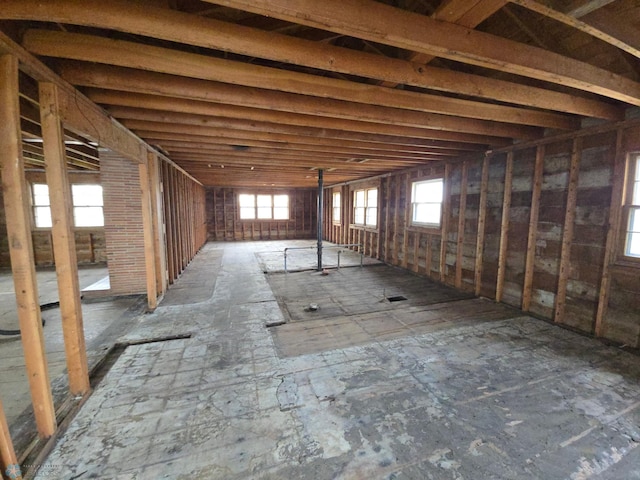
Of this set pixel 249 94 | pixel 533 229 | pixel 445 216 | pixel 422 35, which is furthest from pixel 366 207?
pixel 422 35

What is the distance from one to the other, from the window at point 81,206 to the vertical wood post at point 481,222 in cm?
931

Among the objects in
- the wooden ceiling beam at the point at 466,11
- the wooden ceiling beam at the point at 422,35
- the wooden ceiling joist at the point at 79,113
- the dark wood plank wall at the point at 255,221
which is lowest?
the dark wood plank wall at the point at 255,221

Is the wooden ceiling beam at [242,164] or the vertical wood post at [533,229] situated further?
the wooden ceiling beam at [242,164]

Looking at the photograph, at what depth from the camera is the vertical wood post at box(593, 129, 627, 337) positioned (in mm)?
3084

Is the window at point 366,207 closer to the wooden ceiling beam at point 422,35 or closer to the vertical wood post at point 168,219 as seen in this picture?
the vertical wood post at point 168,219

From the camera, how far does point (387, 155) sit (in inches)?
200

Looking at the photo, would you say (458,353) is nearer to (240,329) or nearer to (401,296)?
(401,296)

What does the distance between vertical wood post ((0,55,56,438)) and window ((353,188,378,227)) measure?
291 inches

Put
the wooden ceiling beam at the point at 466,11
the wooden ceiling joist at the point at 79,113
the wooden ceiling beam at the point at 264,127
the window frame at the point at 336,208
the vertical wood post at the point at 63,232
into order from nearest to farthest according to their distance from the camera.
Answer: the wooden ceiling beam at the point at 466,11 < the wooden ceiling joist at the point at 79,113 < the vertical wood post at the point at 63,232 < the wooden ceiling beam at the point at 264,127 < the window frame at the point at 336,208

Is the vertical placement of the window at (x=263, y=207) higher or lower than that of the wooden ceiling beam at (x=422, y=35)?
lower

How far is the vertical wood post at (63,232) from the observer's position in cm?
195

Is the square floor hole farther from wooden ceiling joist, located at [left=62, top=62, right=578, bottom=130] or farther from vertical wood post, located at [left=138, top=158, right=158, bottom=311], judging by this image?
vertical wood post, located at [left=138, top=158, right=158, bottom=311]

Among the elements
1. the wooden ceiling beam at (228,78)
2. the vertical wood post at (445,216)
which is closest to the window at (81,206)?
the wooden ceiling beam at (228,78)

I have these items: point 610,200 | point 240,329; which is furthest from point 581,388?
point 240,329
